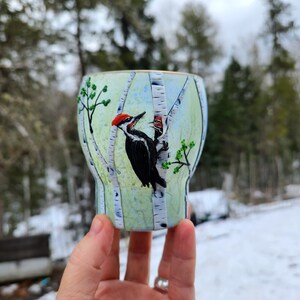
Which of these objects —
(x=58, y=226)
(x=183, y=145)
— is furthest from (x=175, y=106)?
(x=58, y=226)

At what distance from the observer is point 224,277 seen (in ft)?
9.03

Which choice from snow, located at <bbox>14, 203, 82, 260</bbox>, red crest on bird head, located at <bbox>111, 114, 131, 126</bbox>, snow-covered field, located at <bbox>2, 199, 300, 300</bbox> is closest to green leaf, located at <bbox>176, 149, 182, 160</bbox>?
red crest on bird head, located at <bbox>111, 114, 131, 126</bbox>

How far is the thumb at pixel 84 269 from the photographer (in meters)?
0.75

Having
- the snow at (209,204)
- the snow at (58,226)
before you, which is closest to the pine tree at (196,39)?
the snow at (209,204)

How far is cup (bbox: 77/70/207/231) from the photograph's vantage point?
75cm

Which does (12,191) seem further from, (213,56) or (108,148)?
(213,56)

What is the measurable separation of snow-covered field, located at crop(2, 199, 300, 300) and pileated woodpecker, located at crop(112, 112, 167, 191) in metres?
1.92

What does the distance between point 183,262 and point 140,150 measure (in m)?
0.31

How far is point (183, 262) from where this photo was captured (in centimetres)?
84

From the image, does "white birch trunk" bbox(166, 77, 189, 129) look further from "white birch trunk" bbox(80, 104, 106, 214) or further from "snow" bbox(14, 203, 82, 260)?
"snow" bbox(14, 203, 82, 260)

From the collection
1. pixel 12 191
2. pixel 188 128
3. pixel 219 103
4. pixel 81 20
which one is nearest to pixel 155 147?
pixel 188 128

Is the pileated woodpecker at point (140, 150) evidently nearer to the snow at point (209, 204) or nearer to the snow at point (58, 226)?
the snow at point (58, 226)

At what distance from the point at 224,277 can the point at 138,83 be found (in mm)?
2410

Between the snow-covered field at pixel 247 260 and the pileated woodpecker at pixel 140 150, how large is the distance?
1.92 m
